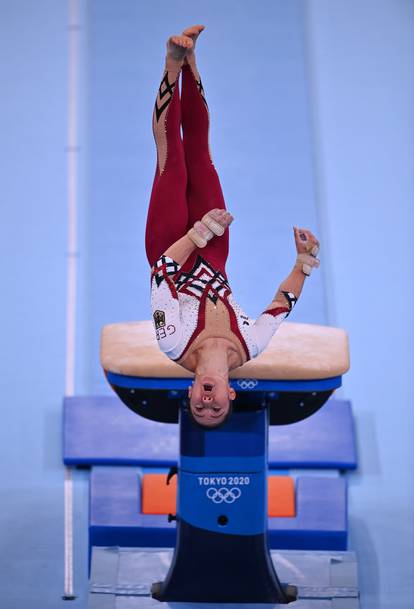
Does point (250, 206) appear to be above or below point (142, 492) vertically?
above

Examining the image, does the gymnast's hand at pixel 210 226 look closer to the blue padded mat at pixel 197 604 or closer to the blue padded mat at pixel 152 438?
the blue padded mat at pixel 197 604

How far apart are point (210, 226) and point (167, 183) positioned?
0.61 metres

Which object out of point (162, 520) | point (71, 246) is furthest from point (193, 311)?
point (71, 246)

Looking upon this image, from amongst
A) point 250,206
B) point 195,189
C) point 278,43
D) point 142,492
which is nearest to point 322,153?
point 250,206

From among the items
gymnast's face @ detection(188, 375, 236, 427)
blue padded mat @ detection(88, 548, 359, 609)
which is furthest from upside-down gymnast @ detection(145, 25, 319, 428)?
blue padded mat @ detection(88, 548, 359, 609)

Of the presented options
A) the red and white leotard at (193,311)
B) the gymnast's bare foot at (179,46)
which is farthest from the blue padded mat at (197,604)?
the gymnast's bare foot at (179,46)

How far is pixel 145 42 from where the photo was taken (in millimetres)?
7207

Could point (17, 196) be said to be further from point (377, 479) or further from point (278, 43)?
point (377, 479)

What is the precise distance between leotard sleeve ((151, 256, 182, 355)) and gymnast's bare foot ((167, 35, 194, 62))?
29.2 inches

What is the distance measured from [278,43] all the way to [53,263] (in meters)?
2.48

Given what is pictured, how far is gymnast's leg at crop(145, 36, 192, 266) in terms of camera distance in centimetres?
392

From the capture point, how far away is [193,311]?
366cm

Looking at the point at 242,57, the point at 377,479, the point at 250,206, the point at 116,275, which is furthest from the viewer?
the point at 242,57

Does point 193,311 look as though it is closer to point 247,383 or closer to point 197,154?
point 247,383
